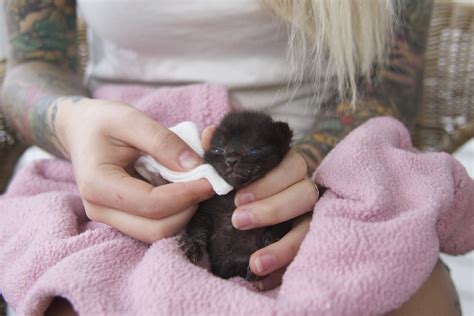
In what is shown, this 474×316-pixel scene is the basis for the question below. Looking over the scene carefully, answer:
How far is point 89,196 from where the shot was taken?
900 millimetres

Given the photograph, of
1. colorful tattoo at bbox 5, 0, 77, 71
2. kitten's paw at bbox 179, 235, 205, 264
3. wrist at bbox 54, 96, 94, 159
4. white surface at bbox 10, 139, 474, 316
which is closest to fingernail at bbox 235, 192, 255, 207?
kitten's paw at bbox 179, 235, 205, 264

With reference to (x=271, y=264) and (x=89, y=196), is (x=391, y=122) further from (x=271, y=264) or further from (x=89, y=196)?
(x=89, y=196)

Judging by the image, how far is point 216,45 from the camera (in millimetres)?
1277

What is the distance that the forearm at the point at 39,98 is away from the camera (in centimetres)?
122

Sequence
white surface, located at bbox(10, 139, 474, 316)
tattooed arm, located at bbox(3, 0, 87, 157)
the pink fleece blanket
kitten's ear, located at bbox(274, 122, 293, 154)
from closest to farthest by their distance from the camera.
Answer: the pink fleece blanket, kitten's ear, located at bbox(274, 122, 293, 154), tattooed arm, located at bbox(3, 0, 87, 157), white surface, located at bbox(10, 139, 474, 316)

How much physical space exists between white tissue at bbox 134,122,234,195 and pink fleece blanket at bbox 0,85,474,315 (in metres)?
0.12

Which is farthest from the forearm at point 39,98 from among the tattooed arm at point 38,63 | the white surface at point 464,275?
the white surface at point 464,275

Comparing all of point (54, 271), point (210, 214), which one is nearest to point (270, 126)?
point (210, 214)

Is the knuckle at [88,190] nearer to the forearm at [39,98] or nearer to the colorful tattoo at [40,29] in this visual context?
the forearm at [39,98]

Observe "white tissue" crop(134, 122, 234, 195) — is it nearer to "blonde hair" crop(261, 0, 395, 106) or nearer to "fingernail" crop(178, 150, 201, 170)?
"fingernail" crop(178, 150, 201, 170)

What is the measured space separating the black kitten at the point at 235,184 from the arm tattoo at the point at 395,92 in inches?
10.7

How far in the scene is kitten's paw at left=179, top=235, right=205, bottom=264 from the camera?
87cm

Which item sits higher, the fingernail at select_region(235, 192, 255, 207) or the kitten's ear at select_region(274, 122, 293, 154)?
the kitten's ear at select_region(274, 122, 293, 154)

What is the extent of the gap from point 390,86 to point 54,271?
36.9 inches
